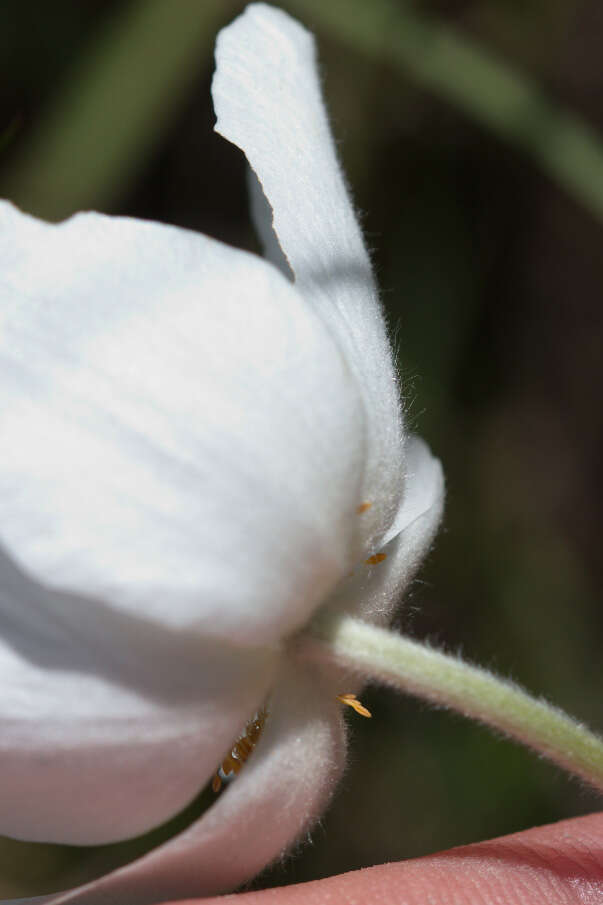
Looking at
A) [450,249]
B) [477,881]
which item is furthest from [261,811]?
[450,249]

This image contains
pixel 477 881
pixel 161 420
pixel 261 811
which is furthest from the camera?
pixel 477 881

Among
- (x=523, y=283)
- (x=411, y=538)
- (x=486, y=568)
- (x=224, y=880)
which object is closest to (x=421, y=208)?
(x=523, y=283)

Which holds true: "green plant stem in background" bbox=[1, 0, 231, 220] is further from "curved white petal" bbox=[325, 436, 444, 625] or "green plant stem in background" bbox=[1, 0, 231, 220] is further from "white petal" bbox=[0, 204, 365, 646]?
"white petal" bbox=[0, 204, 365, 646]

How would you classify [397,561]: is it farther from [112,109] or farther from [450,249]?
[450,249]

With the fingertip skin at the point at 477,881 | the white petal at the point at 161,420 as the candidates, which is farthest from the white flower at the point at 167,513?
the fingertip skin at the point at 477,881

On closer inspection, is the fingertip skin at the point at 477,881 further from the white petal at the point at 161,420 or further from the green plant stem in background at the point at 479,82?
the green plant stem in background at the point at 479,82
